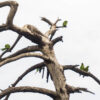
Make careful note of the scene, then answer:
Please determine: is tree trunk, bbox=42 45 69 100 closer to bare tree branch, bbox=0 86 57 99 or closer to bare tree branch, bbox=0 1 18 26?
bare tree branch, bbox=0 86 57 99

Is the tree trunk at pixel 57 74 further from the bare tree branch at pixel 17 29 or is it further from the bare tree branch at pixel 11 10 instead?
the bare tree branch at pixel 11 10

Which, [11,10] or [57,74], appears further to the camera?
[57,74]

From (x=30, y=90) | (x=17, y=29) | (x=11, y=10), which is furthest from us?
(x=17, y=29)

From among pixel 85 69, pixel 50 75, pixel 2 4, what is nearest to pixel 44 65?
pixel 50 75

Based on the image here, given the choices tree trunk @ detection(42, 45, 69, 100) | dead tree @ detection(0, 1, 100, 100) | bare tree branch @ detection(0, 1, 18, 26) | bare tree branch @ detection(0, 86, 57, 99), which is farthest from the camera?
bare tree branch @ detection(0, 1, 18, 26)

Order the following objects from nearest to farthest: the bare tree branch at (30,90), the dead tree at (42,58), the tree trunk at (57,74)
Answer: the bare tree branch at (30,90), the dead tree at (42,58), the tree trunk at (57,74)

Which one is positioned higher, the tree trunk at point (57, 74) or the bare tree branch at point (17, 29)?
the bare tree branch at point (17, 29)

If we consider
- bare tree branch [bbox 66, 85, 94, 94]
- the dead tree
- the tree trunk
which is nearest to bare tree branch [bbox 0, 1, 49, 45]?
the dead tree

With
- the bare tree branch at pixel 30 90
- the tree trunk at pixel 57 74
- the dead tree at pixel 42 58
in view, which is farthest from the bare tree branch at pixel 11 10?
the bare tree branch at pixel 30 90

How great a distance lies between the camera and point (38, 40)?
10445 millimetres

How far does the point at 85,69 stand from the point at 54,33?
267 centimetres

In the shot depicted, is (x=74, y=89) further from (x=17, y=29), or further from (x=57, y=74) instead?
(x=17, y=29)

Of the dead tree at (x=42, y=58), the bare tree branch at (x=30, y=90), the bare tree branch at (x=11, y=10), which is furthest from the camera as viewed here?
the bare tree branch at (x=11, y=10)

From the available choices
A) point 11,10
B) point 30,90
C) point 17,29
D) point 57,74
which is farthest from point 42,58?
point 11,10
